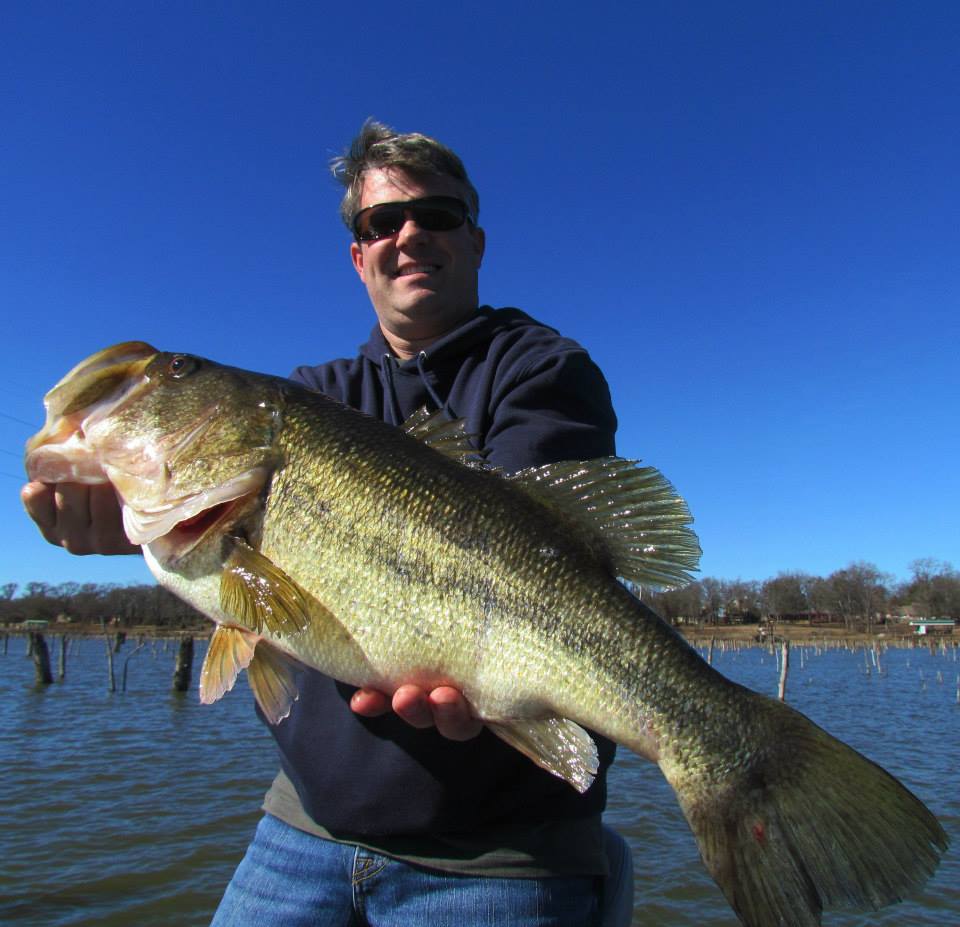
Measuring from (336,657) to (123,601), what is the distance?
122 m

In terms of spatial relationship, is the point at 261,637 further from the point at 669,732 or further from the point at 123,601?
the point at 123,601

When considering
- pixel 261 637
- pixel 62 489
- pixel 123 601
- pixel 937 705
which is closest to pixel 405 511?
pixel 261 637

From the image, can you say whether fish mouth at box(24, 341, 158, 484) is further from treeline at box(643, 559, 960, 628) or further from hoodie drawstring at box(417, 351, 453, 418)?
treeline at box(643, 559, 960, 628)

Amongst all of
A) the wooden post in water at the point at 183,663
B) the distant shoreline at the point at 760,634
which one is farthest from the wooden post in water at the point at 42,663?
the distant shoreline at the point at 760,634

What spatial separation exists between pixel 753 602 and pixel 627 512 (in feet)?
435

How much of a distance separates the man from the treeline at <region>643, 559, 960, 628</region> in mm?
113156

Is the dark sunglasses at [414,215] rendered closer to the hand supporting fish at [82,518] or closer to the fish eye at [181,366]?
the fish eye at [181,366]

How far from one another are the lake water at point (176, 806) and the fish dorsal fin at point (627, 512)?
11.3 meters

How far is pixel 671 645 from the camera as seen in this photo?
2.25 metres

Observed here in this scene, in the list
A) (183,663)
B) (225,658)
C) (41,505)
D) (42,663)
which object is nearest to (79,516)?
(41,505)

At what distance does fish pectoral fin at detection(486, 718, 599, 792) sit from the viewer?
2186 mm

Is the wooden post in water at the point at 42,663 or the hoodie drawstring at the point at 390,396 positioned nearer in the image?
the hoodie drawstring at the point at 390,396

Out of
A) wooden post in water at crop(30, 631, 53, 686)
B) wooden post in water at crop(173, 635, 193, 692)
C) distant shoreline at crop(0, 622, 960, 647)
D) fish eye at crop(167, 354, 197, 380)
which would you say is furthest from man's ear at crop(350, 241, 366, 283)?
distant shoreline at crop(0, 622, 960, 647)

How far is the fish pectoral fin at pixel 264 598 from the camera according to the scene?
238 centimetres
